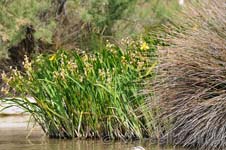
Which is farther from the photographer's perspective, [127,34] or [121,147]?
[127,34]

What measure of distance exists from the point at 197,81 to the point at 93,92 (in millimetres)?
1502

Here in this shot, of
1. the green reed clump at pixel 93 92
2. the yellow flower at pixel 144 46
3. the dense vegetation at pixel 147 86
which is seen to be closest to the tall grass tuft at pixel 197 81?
the dense vegetation at pixel 147 86

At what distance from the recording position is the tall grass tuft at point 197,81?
269 inches

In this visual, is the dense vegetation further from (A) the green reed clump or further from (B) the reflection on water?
(B) the reflection on water

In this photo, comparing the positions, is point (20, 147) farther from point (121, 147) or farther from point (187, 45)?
point (187, 45)

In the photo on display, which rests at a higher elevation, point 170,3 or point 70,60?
point 170,3

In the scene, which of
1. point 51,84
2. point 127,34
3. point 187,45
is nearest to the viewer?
point 187,45

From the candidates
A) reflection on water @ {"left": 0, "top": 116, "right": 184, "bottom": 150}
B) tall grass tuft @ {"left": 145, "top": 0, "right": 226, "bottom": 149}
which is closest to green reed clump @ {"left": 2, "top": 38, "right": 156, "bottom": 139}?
reflection on water @ {"left": 0, "top": 116, "right": 184, "bottom": 150}

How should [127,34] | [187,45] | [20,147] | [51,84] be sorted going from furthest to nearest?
1. [127,34]
2. [51,84]
3. [20,147]
4. [187,45]

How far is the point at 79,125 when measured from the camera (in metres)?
8.02

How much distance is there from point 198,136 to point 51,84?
2232 millimetres

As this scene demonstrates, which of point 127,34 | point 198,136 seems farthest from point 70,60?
point 127,34

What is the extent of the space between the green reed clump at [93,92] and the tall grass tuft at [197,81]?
33 centimetres

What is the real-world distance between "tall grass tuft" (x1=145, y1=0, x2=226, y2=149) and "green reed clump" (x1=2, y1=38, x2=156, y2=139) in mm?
333
